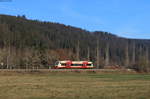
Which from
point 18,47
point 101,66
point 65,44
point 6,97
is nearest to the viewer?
point 6,97

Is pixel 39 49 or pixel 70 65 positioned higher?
pixel 39 49

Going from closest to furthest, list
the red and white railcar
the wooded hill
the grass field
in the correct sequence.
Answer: the grass field, the red and white railcar, the wooded hill

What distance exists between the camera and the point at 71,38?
19600 cm

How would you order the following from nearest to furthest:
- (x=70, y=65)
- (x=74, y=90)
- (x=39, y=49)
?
(x=74, y=90) → (x=70, y=65) → (x=39, y=49)

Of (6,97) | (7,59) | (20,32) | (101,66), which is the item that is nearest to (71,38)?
(20,32)

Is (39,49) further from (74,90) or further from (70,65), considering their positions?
(74,90)

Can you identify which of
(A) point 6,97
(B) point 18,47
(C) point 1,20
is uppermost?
(C) point 1,20

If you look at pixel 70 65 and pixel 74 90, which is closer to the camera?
pixel 74 90

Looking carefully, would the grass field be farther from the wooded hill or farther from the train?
the wooded hill

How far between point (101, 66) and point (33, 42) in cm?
5831

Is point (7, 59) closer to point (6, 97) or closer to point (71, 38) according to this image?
point (6, 97)

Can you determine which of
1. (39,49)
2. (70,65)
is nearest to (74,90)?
(70,65)

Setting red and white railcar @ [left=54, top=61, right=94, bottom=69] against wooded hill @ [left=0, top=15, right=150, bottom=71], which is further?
wooded hill @ [left=0, top=15, right=150, bottom=71]

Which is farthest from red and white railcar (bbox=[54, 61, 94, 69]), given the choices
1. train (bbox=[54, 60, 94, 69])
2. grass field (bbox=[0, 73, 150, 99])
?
grass field (bbox=[0, 73, 150, 99])
